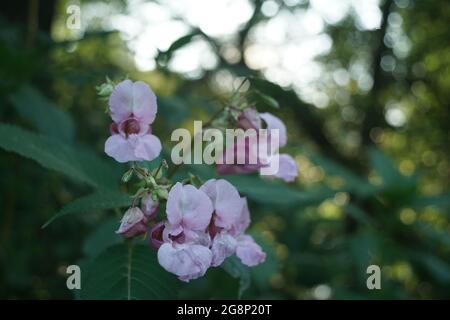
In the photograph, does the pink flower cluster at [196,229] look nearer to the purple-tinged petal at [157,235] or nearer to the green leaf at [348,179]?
the purple-tinged petal at [157,235]

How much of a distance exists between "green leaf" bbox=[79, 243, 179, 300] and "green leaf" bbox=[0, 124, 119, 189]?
217mm

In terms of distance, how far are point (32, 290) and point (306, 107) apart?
133 inches

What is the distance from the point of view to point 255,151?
3.99 ft

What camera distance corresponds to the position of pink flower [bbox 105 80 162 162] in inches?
41.0

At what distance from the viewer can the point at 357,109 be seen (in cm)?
630

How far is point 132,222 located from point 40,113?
3.55ft

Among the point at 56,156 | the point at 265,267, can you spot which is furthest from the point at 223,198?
the point at 265,267

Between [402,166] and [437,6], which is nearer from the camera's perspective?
[437,6]

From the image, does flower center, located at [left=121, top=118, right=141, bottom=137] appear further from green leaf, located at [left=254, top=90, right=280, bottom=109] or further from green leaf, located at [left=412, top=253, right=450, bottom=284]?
green leaf, located at [left=412, top=253, right=450, bottom=284]

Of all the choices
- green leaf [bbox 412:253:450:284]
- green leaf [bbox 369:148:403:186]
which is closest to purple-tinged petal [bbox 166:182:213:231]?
green leaf [bbox 369:148:403:186]

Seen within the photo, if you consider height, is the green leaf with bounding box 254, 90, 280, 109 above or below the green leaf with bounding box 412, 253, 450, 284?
above

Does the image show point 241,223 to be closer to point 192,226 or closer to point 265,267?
point 192,226
